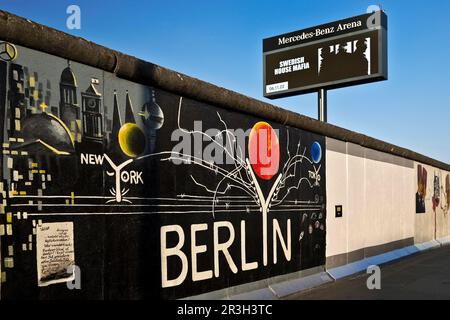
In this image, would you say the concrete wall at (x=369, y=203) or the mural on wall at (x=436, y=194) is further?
the mural on wall at (x=436, y=194)

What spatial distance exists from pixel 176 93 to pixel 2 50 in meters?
2.61

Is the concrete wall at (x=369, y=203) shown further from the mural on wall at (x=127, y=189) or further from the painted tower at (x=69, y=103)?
the painted tower at (x=69, y=103)

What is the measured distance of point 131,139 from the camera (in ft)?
19.7

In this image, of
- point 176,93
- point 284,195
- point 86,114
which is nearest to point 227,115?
point 176,93

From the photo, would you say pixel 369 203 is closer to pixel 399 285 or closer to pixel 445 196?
pixel 399 285

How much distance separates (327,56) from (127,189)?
575 inches

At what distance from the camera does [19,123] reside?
473 cm

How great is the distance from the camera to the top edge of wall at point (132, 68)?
4.72 meters

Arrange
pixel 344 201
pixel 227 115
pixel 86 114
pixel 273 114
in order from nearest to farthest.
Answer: pixel 86 114
pixel 227 115
pixel 273 114
pixel 344 201

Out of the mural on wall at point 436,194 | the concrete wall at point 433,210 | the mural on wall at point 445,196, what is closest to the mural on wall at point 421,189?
the concrete wall at point 433,210

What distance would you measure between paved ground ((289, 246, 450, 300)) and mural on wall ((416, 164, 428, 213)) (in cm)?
512

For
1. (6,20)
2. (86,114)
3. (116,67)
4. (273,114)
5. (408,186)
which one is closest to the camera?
(6,20)

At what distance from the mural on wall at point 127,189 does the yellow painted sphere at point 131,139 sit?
1 cm
